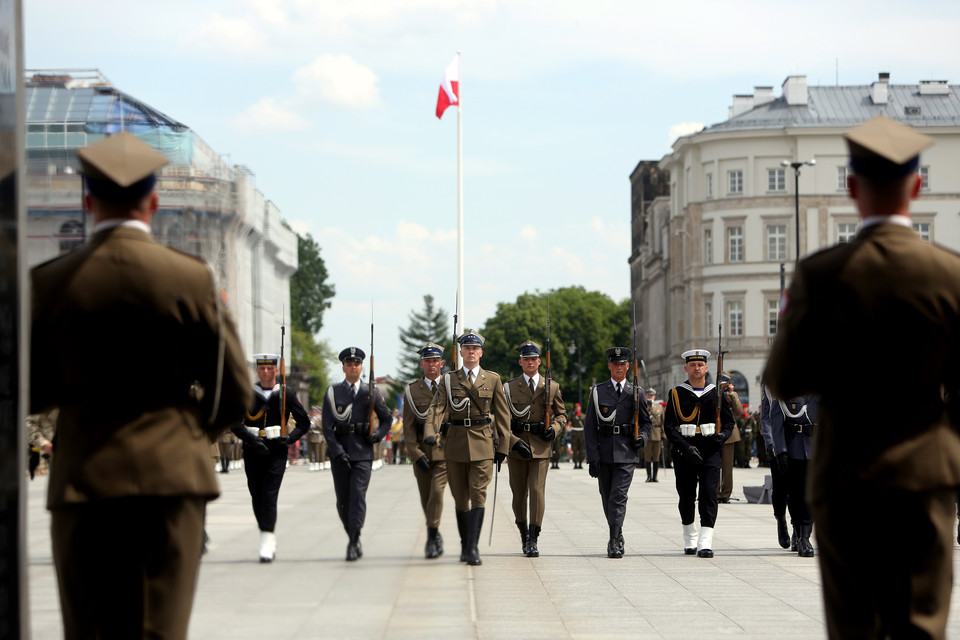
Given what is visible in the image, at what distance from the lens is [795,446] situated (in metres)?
14.2

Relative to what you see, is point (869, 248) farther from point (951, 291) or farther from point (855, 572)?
point (855, 572)

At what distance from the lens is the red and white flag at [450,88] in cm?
4641

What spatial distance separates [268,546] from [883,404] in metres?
7.93

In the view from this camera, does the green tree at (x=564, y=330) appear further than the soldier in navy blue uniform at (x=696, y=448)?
Yes

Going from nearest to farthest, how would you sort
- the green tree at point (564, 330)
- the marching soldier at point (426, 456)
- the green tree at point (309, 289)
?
the marching soldier at point (426, 456), the green tree at point (564, 330), the green tree at point (309, 289)

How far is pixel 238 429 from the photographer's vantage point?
1270 centimetres

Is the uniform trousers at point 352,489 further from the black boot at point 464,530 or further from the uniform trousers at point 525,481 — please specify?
the uniform trousers at point 525,481

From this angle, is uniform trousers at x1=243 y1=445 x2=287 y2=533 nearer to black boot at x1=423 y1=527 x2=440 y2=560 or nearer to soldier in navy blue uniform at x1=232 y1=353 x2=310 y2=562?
soldier in navy blue uniform at x1=232 y1=353 x2=310 y2=562

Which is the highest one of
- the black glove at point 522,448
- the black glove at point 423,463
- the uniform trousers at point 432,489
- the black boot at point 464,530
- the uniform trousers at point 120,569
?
the uniform trousers at point 120,569

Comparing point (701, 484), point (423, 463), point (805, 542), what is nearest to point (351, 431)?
point (423, 463)

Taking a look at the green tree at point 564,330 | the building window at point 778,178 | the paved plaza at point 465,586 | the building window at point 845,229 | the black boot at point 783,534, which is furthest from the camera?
the green tree at point 564,330

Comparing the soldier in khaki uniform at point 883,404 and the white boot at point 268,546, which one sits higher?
the soldier in khaki uniform at point 883,404

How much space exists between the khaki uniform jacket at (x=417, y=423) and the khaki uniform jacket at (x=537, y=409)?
92 cm

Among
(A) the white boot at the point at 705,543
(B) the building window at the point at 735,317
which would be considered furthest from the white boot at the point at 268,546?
(B) the building window at the point at 735,317
